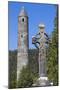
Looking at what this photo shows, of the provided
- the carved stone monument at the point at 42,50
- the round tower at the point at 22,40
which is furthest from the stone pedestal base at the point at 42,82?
the round tower at the point at 22,40

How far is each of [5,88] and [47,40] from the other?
60cm

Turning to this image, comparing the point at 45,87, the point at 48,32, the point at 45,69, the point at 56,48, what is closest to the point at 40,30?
the point at 48,32

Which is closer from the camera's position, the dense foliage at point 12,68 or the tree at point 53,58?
the dense foliage at point 12,68

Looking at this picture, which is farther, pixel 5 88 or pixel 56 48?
pixel 56 48

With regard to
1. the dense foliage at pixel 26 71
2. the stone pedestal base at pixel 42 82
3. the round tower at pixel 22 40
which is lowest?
the stone pedestal base at pixel 42 82

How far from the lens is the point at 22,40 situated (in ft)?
7.41

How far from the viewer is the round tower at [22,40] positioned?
2244 millimetres

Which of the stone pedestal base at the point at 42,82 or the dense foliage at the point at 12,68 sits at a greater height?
the dense foliage at the point at 12,68

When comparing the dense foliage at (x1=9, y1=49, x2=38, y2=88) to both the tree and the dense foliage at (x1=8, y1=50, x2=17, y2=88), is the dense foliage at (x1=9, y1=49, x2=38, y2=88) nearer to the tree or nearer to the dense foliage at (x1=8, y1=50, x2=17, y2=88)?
the dense foliage at (x1=8, y1=50, x2=17, y2=88)

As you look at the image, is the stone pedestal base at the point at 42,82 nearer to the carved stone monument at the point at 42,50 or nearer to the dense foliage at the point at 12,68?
the carved stone monument at the point at 42,50

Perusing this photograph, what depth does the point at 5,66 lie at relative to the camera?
7.21 ft

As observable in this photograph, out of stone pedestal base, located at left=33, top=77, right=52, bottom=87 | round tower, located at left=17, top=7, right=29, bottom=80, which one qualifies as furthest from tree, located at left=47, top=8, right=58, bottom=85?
round tower, located at left=17, top=7, right=29, bottom=80

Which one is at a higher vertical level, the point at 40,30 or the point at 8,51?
the point at 40,30

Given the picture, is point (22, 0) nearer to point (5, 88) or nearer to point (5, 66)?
point (5, 66)
